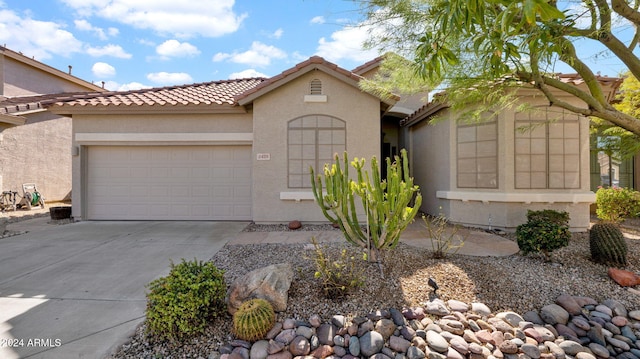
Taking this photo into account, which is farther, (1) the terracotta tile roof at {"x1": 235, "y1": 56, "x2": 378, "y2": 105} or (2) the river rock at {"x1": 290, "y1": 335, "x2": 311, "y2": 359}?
(1) the terracotta tile roof at {"x1": 235, "y1": 56, "x2": 378, "y2": 105}

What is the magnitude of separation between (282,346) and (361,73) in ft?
42.7

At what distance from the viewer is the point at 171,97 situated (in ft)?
32.5

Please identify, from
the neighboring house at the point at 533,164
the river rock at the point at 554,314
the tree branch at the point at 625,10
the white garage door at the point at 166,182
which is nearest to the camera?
the river rock at the point at 554,314

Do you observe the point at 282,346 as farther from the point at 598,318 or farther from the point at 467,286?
the point at 598,318

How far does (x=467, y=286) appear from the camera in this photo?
442 centimetres

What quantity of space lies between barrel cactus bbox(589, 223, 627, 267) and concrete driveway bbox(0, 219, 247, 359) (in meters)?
7.32

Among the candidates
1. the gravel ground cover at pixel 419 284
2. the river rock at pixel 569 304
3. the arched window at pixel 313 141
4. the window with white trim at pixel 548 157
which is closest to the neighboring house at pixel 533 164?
the window with white trim at pixel 548 157

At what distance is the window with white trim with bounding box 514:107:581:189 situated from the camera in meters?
8.15

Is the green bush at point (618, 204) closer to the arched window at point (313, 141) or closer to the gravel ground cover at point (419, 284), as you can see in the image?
the gravel ground cover at point (419, 284)

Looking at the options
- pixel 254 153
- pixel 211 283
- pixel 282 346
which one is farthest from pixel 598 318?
pixel 254 153

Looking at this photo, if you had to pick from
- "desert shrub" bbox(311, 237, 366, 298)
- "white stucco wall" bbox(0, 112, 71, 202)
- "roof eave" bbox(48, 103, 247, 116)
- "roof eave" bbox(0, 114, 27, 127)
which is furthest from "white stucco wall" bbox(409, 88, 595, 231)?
"white stucco wall" bbox(0, 112, 71, 202)

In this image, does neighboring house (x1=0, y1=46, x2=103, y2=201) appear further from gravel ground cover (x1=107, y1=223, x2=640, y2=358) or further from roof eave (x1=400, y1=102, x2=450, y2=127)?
roof eave (x1=400, y1=102, x2=450, y2=127)

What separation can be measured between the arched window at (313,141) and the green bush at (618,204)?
8000 millimetres

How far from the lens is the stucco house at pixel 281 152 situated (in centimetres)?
817
